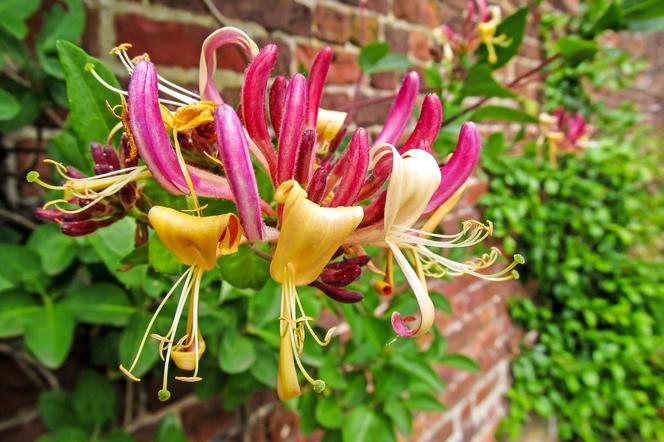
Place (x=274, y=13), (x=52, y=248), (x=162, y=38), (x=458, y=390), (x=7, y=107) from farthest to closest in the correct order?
1. (x=458, y=390)
2. (x=274, y=13)
3. (x=162, y=38)
4. (x=52, y=248)
5. (x=7, y=107)

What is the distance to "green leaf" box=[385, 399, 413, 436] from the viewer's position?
2.44 ft

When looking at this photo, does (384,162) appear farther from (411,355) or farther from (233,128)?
(411,355)

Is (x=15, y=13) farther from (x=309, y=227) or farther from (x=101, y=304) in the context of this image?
(x=309, y=227)

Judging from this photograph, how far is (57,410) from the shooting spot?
62 centimetres

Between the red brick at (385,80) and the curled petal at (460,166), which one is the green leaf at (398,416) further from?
the red brick at (385,80)

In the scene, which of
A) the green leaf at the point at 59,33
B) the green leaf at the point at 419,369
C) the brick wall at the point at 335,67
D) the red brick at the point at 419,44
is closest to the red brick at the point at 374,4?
the brick wall at the point at 335,67

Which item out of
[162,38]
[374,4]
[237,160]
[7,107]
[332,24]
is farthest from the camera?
[374,4]

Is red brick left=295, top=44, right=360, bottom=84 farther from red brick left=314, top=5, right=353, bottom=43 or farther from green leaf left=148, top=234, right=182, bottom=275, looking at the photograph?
green leaf left=148, top=234, right=182, bottom=275

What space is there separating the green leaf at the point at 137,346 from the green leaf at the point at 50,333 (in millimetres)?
68

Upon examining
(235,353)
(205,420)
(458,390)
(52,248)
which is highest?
(52,248)

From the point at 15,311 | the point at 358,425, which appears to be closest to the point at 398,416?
the point at 358,425

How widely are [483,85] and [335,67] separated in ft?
1.54

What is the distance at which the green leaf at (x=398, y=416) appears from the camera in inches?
29.3

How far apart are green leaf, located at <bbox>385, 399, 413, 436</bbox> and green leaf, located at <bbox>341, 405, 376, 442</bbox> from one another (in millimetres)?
31
